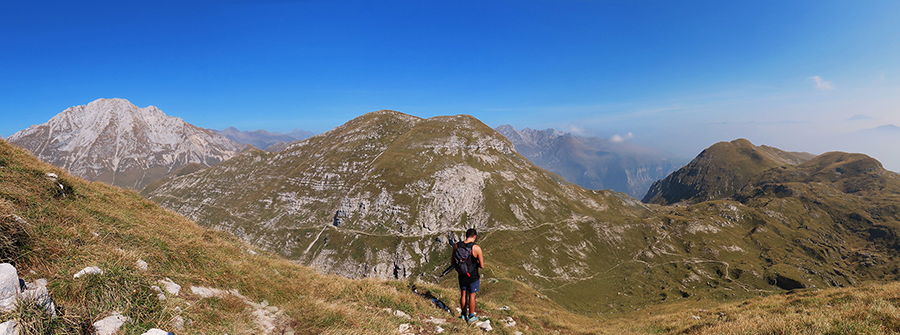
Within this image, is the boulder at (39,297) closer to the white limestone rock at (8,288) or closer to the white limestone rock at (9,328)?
the white limestone rock at (8,288)

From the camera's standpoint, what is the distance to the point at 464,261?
1389cm

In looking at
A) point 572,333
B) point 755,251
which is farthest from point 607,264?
point 572,333

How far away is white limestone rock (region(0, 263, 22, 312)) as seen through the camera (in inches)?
204

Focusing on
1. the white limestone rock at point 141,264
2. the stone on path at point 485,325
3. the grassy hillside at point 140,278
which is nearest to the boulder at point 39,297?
the grassy hillside at point 140,278

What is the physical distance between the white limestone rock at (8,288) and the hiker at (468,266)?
37.7 ft

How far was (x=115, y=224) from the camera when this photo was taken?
11.5m

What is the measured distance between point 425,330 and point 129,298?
9.40 metres

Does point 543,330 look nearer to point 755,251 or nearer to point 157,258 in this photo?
point 157,258

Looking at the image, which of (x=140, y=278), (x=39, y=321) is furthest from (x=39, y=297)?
(x=140, y=278)

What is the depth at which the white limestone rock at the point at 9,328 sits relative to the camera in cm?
480

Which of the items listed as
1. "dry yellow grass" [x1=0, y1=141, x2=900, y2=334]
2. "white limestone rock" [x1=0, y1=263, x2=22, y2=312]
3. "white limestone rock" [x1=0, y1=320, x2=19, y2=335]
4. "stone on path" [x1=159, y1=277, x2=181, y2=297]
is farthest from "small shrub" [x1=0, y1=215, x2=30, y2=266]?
"white limestone rock" [x1=0, y1=320, x2=19, y2=335]

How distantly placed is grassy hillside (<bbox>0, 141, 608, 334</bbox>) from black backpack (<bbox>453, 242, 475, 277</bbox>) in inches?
96.4

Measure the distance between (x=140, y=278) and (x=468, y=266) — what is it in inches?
435

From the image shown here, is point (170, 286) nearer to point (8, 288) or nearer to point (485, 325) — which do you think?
point (8, 288)
